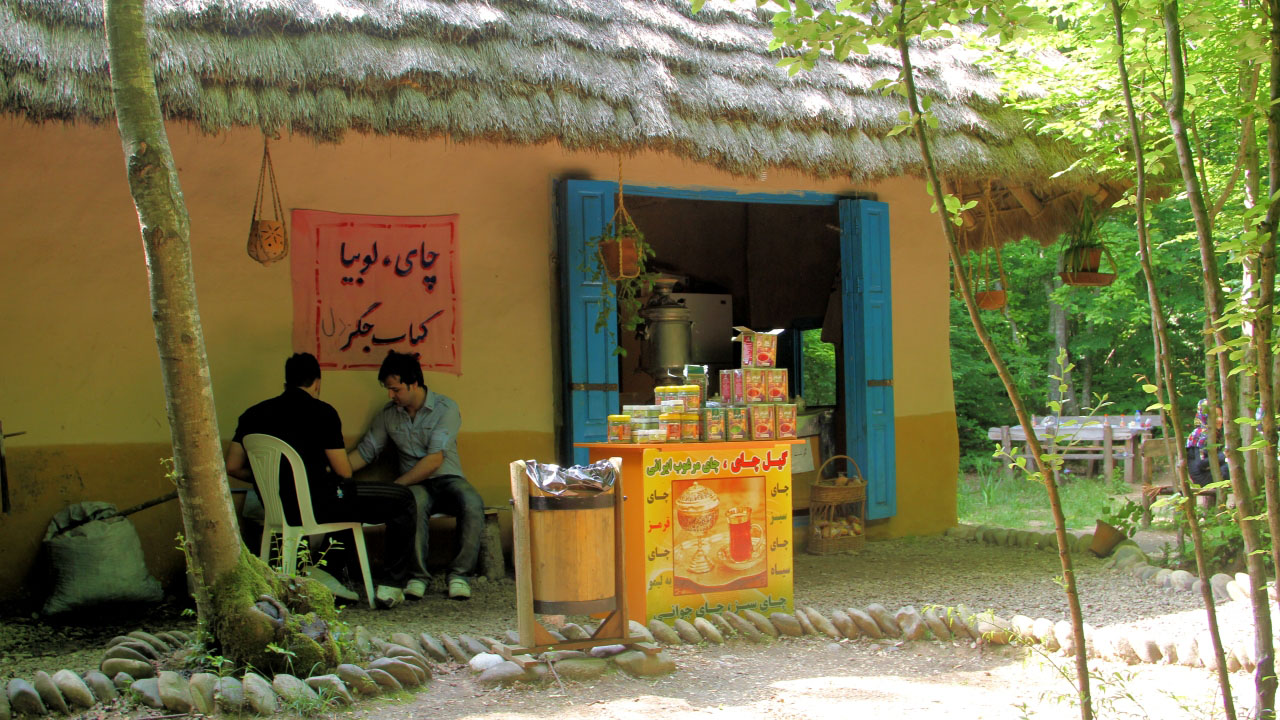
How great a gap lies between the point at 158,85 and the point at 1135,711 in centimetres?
413

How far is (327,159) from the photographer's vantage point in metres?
5.25

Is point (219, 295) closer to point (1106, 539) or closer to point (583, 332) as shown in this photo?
point (583, 332)

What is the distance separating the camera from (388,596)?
4.62m

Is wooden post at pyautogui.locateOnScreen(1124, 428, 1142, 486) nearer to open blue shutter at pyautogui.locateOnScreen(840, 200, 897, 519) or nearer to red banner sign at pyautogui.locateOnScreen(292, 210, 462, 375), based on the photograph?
open blue shutter at pyautogui.locateOnScreen(840, 200, 897, 519)

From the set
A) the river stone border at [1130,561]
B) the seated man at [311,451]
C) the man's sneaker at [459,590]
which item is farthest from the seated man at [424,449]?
the river stone border at [1130,561]

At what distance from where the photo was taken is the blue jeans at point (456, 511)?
16.4ft

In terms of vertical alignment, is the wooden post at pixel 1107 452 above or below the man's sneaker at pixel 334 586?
below

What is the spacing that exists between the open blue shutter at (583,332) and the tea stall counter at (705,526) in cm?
118

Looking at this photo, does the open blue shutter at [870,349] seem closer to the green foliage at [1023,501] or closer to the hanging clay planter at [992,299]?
the green foliage at [1023,501]

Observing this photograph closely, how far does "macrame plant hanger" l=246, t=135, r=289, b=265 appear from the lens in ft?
15.6

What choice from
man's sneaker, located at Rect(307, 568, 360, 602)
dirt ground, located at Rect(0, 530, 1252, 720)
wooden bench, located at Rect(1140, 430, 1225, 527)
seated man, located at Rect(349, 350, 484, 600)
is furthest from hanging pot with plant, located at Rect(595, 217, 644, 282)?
wooden bench, located at Rect(1140, 430, 1225, 527)

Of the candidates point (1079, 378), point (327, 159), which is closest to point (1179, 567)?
point (327, 159)

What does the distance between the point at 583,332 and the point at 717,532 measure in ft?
5.55

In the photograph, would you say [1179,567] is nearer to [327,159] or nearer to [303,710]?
[303,710]
